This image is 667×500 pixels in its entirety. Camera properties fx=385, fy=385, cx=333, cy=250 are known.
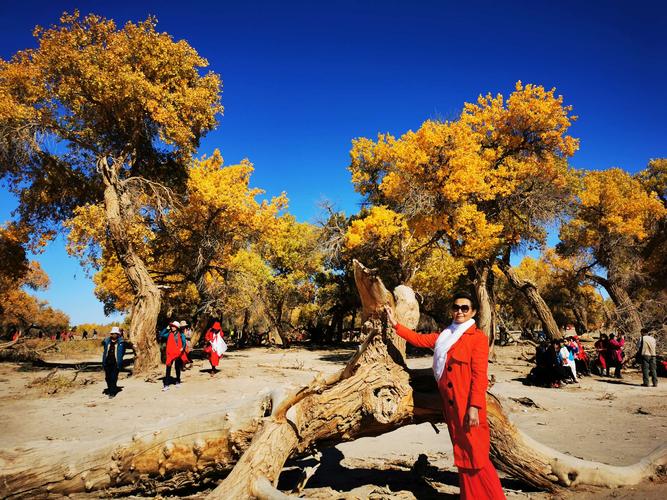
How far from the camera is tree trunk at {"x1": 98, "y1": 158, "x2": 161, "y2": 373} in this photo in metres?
13.4

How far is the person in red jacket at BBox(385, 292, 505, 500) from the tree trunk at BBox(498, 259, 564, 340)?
52.4ft

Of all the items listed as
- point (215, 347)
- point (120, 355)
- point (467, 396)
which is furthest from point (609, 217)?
point (120, 355)

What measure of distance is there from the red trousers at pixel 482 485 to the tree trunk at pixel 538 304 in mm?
15997

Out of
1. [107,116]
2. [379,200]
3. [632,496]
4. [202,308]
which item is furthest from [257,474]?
[379,200]

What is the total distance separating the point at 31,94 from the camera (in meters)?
13.6

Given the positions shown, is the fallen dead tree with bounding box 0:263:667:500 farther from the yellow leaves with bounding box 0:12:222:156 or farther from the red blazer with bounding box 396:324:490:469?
the yellow leaves with bounding box 0:12:222:156

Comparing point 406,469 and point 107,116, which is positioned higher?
point 107,116

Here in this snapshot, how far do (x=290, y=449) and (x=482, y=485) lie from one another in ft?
5.63

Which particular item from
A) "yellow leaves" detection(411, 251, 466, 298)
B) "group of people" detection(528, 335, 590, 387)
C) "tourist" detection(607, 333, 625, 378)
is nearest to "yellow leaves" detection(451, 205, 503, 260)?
"group of people" detection(528, 335, 590, 387)

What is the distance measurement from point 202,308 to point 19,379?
7.57 metres

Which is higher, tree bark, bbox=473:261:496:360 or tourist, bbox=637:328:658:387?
tree bark, bbox=473:261:496:360

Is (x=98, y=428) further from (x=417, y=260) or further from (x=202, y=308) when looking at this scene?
(x=417, y=260)

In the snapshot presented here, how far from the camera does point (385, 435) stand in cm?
659

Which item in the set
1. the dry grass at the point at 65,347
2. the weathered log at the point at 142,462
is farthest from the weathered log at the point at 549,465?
the dry grass at the point at 65,347
